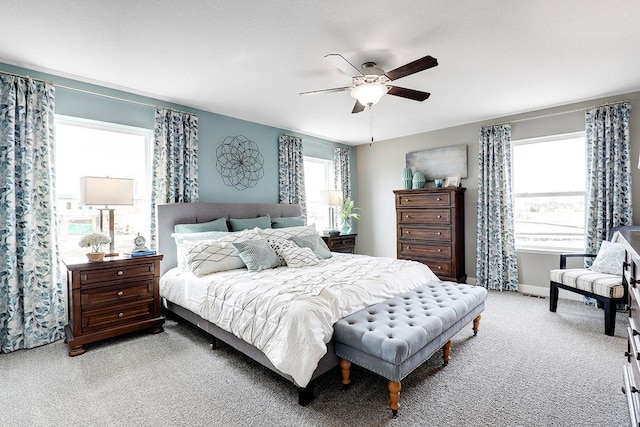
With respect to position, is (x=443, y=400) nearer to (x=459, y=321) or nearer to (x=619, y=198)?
(x=459, y=321)

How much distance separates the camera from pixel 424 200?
5.26m

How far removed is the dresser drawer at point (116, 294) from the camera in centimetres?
288

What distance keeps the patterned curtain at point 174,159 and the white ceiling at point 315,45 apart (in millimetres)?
289

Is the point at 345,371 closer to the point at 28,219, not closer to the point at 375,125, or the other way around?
the point at 28,219

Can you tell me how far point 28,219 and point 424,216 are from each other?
5119 mm

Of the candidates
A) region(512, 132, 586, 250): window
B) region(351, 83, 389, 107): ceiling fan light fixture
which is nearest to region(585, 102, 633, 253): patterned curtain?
region(512, 132, 586, 250): window

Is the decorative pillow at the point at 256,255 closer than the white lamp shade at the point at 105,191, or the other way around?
the white lamp shade at the point at 105,191

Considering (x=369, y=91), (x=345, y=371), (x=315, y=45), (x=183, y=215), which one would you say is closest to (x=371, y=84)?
(x=369, y=91)

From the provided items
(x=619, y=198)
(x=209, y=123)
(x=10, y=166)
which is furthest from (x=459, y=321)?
(x=10, y=166)

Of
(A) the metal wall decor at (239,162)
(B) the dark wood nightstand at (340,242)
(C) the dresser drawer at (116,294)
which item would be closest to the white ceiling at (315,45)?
(A) the metal wall decor at (239,162)

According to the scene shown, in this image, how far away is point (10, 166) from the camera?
9.24ft

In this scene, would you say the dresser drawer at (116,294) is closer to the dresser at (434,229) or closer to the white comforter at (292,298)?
the white comforter at (292,298)

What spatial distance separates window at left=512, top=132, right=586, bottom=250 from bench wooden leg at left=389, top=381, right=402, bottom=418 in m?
3.95

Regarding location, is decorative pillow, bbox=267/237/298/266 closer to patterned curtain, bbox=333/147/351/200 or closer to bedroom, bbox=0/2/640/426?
bedroom, bbox=0/2/640/426
